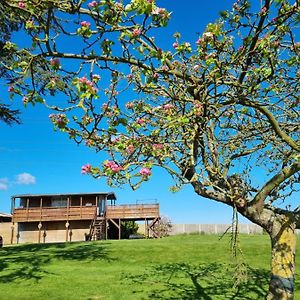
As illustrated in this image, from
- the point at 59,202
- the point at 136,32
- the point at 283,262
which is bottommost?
the point at 283,262

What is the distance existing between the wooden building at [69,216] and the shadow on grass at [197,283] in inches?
874

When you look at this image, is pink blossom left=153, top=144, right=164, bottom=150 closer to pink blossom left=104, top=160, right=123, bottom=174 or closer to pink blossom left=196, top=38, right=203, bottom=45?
pink blossom left=104, top=160, right=123, bottom=174

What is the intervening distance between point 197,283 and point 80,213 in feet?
94.1

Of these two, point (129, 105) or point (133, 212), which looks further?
point (133, 212)

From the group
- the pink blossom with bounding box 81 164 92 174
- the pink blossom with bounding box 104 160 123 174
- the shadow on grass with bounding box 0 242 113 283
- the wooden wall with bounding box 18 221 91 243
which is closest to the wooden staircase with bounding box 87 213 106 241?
the wooden wall with bounding box 18 221 91 243

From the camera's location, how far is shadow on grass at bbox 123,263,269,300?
10.5 m

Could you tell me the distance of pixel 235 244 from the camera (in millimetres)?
5105

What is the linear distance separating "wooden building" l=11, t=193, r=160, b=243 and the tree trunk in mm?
30731

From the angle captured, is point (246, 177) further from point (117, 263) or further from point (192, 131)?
point (117, 263)

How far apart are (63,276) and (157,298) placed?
14.5ft

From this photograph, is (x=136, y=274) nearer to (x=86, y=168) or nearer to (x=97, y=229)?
(x=86, y=168)

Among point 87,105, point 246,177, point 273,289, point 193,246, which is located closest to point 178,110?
point 246,177

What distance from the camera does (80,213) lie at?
3925cm

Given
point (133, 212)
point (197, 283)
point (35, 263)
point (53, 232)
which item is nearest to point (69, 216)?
point (53, 232)
